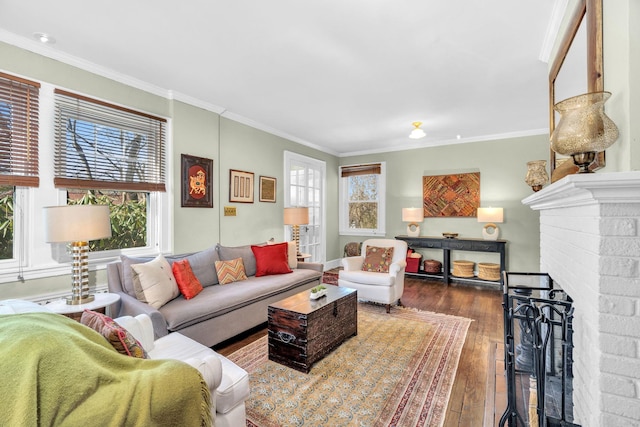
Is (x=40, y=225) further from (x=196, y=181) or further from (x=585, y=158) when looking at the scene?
(x=585, y=158)

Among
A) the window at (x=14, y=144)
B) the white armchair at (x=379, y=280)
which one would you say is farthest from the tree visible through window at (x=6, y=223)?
the white armchair at (x=379, y=280)

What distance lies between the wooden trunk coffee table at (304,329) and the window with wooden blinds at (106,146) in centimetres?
202

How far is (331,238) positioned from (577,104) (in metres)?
5.26

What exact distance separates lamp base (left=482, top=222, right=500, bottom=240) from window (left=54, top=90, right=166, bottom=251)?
483 cm

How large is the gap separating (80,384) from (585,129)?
195cm

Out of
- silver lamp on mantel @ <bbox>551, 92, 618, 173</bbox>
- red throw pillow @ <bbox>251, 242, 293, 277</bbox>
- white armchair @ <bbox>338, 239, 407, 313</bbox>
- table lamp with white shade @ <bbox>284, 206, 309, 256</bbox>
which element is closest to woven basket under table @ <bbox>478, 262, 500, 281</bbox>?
white armchair @ <bbox>338, 239, 407, 313</bbox>

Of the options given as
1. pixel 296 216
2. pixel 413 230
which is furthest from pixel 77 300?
pixel 413 230

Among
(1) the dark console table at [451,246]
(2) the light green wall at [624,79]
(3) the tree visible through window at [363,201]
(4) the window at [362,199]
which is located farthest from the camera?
(3) the tree visible through window at [363,201]

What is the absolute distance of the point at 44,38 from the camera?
7.66 feet

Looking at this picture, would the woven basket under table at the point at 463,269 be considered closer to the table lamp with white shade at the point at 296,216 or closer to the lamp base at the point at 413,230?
the lamp base at the point at 413,230

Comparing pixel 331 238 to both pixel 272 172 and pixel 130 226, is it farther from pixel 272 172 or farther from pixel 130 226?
pixel 130 226

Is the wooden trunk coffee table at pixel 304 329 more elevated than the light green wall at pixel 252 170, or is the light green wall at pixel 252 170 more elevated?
the light green wall at pixel 252 170

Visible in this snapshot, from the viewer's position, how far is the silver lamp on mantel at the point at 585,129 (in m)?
1.15

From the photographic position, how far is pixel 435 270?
522 centimetres
